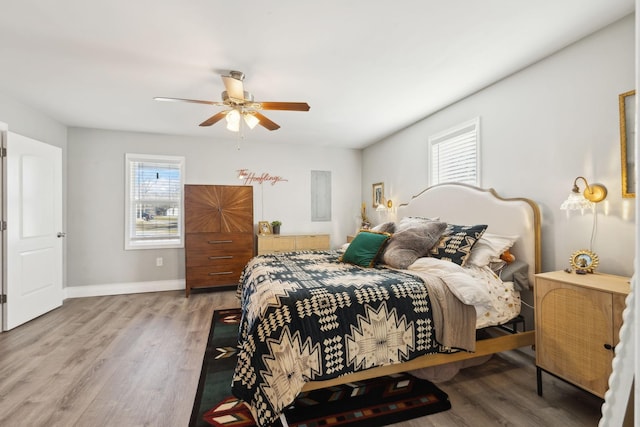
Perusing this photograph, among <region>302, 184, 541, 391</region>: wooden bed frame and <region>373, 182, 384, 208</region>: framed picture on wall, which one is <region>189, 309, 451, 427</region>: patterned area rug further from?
<region>373, 182, 384, 208</region>: framed picture on wall

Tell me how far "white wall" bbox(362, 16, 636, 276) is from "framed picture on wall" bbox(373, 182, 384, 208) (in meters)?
1.84

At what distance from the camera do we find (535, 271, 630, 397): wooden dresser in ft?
5.14

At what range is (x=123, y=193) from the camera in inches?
176

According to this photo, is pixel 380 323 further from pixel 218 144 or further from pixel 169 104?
pixel 218 144

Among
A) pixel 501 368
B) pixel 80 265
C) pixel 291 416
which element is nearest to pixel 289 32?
pixel 291 416

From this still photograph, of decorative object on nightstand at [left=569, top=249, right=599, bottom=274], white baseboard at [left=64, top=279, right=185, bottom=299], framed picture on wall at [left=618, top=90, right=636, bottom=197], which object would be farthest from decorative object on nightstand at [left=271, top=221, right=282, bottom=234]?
framed picture on wall at [left=618, top=90, right=636, bottom=197]

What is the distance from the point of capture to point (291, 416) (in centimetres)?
173

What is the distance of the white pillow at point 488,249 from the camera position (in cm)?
238

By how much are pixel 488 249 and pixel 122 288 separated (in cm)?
490

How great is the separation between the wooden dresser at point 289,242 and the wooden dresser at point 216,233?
0.81 ft

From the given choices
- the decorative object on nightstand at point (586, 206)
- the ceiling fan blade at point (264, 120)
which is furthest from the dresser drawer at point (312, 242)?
the decorative object on nightstand at point (586, 206)

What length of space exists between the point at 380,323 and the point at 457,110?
8.62ft

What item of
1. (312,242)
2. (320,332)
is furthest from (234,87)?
(312,242)

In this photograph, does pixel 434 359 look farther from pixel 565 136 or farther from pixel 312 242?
pixel 312 242
